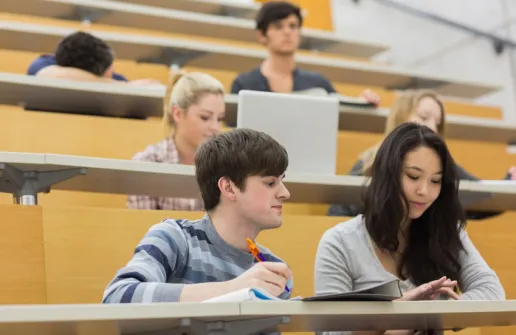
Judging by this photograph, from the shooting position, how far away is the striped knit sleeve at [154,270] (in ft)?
3.73

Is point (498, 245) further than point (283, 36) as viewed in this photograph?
No

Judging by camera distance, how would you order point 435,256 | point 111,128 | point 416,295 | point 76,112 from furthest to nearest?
point 76,112 → point 111,128 → point 435,256 → point 416,295

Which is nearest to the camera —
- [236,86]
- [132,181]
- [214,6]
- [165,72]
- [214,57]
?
[132,181]

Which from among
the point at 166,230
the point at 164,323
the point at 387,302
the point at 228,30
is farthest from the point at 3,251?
the point at 228,30

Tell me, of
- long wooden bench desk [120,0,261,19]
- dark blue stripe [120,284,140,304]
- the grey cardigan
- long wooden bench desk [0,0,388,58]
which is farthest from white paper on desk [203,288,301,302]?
long wooden bench desk [120,0,261,19]

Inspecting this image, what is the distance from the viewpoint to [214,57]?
339 centimetres

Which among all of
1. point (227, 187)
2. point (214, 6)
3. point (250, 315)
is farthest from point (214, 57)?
point (250, 315)

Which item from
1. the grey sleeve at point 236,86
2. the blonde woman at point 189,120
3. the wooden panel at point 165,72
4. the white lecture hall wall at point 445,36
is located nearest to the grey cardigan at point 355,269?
the blonde woman at point 189,120

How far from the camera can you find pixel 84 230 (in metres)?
1.67

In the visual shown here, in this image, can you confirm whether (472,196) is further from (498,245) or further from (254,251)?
(254,251)

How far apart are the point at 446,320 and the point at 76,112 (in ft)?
4.87

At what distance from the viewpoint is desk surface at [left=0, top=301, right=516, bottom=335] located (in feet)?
3.09

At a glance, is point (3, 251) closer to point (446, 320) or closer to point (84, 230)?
point (84, 230)

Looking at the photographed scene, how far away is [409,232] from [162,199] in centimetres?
62
